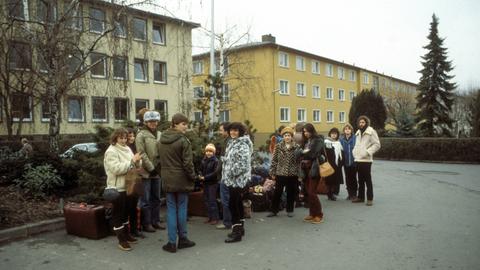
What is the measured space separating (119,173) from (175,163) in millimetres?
811

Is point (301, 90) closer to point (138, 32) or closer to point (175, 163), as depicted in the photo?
point (138, 32)

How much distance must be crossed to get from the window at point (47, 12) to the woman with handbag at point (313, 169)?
21.2ft

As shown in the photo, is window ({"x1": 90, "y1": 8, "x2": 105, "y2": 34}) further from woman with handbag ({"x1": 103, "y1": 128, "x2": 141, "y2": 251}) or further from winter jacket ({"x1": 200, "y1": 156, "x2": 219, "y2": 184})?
woman with handbag ({"x1": 103, "y1": 128, "x2": 141, "y2": 251})

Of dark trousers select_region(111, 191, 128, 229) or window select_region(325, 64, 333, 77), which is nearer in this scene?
dark trousers select_region(111, 191, 128, 229)

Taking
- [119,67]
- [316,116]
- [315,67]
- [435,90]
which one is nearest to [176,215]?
[119,67]

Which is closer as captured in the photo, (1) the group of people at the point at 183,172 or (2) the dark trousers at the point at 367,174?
(1) the group of people at the point at 183,172

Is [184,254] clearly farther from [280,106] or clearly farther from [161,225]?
[280,106]

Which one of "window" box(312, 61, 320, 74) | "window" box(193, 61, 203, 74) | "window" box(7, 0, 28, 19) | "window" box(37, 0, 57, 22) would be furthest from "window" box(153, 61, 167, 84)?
"window" box(37, 0, 57, 22)

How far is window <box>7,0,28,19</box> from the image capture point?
877cm

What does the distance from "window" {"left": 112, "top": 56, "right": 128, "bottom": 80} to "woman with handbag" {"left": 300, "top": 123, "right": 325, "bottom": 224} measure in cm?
535

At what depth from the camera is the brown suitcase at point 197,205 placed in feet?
25.4

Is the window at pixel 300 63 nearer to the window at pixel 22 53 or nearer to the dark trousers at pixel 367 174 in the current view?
the window at pixel 22 53

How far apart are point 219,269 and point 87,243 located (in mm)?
2394

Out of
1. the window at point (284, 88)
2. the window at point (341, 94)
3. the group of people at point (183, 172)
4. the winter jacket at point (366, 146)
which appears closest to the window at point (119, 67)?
the group of people at point (183, 172)
